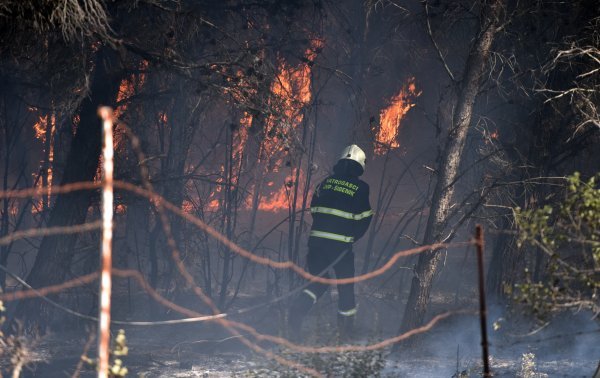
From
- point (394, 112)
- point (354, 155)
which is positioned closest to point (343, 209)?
point (354, 155)

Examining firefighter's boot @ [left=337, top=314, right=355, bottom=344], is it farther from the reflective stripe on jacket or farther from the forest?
the reflective stripe on jacket

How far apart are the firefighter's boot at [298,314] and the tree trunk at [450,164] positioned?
1241 mm

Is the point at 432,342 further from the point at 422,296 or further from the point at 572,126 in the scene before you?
the point at 572,126

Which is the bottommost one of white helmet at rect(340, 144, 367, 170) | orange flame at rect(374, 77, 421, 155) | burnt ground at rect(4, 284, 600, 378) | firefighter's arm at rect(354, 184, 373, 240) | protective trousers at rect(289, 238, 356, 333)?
burnt ground at rect(4, 284, 600, 378)

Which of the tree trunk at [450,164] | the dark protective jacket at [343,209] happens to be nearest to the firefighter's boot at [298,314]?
the dark protective jacket at [343,209]

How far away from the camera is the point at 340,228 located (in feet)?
32.0

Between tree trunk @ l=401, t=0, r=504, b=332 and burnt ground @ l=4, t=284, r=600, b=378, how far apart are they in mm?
603

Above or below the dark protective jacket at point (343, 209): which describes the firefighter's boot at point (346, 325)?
below

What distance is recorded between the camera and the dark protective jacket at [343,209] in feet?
31.7

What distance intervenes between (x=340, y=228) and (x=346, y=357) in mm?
2374

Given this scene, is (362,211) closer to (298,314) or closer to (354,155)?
(354,155)

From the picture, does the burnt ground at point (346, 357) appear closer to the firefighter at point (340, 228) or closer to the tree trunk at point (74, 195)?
the firefighter at point (340, 228)

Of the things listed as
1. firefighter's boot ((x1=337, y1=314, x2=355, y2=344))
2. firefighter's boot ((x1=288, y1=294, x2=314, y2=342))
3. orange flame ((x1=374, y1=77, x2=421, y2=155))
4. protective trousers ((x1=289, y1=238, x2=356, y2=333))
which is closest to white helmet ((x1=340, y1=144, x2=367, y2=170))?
protective trousers ((x1=289, y1=238, x2=356, y2=333))

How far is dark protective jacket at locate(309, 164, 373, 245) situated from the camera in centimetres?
966
